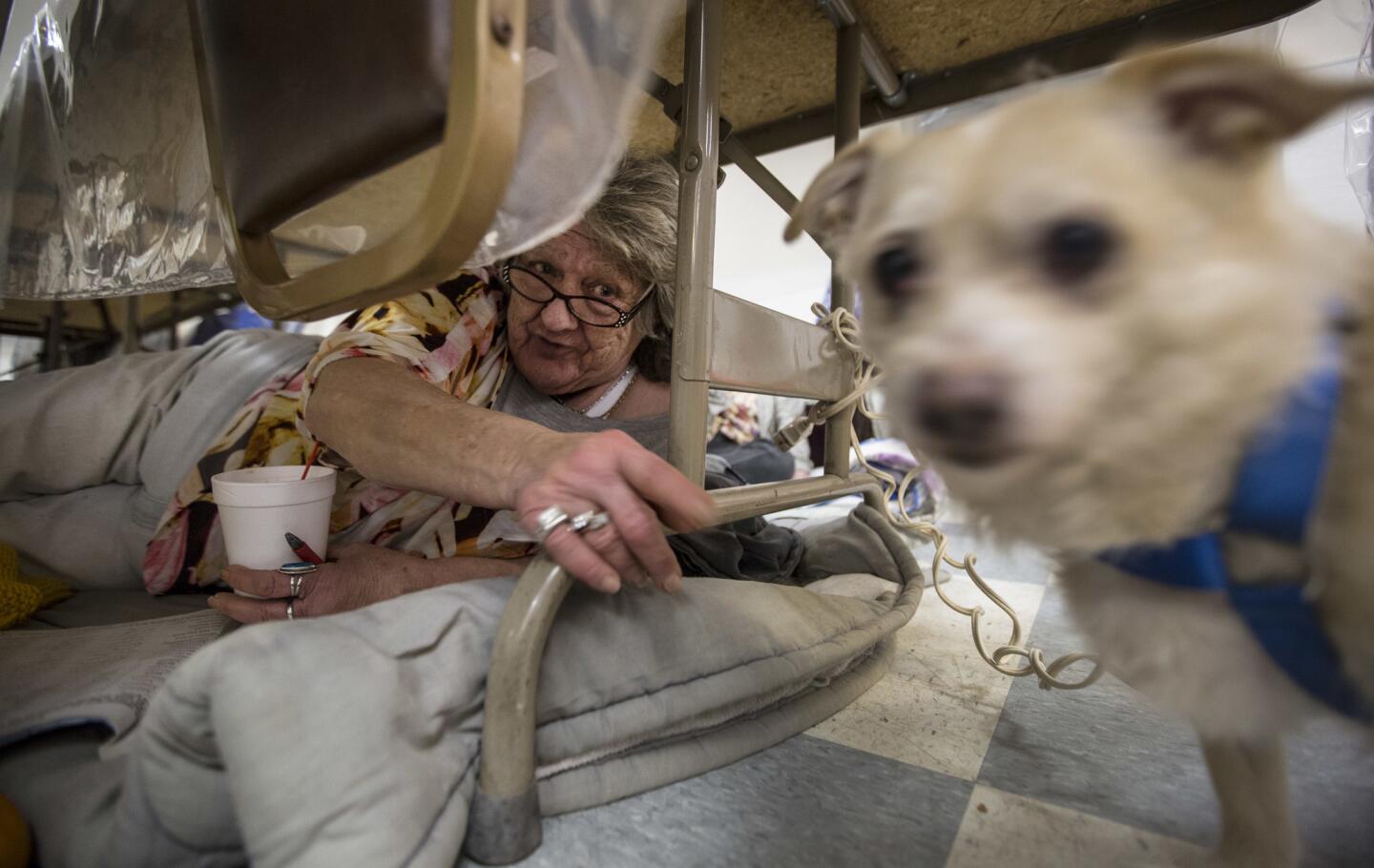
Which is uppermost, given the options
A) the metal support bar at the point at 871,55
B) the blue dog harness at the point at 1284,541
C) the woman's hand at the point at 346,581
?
the metal support bar at the point at 871,55

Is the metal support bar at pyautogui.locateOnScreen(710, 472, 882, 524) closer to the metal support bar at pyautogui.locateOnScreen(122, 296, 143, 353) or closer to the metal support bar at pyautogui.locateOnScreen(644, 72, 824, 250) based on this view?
the metal support bar at pyautogui.locateOnScreen(644, 72, 824, 250)

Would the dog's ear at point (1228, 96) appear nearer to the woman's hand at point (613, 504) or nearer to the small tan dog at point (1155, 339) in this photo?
the small tan dog at point (1155, 339)

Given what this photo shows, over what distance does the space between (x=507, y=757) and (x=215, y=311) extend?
3.26m

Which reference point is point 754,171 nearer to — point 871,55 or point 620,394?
point 871,55

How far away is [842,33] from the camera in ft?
2.72

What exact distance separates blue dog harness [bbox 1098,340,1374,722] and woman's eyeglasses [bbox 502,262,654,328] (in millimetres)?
717

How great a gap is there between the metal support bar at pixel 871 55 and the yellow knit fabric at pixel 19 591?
4.15ft

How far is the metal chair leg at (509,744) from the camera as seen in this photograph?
0.44m

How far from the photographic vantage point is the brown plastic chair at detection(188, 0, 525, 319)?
302 mm

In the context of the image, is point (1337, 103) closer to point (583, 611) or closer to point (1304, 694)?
point (1304, 694)

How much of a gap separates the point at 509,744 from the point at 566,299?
22.6 inches

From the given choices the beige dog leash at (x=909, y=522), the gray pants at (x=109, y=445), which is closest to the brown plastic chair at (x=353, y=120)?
the beige dog leash at (x=909, y=522)

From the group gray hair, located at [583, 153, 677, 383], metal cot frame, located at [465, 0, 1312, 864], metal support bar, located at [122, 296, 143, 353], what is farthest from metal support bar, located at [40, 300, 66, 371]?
metal cot frame, located at [465, 0, 1312, 864]

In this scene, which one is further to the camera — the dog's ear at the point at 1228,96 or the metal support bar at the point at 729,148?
the metal support bar at the point at 729,148
